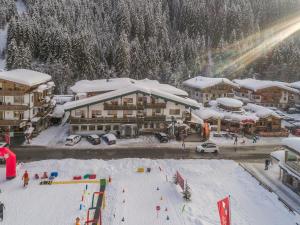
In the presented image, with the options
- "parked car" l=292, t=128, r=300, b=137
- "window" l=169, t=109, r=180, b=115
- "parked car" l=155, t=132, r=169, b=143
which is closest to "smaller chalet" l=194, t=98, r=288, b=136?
"parked car" l=292, t=128, r=300, b=137

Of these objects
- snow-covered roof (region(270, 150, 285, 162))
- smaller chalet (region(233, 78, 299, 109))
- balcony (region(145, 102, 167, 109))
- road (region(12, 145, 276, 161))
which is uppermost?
smaller chalet (region(233, 78, 299, 109))

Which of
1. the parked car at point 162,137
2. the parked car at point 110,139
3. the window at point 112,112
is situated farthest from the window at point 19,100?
the parked car at point 162,137

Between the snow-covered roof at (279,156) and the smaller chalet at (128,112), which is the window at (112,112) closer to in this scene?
the smaller chalet at (128,112)

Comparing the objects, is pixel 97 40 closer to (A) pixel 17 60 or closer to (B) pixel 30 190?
(A) pixel 17 60

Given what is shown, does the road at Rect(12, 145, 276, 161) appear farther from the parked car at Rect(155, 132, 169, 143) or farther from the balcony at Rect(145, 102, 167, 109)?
the balcony at Rect(145, 102, 167, 109)

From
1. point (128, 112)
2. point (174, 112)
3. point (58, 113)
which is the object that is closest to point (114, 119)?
point (128, 112)

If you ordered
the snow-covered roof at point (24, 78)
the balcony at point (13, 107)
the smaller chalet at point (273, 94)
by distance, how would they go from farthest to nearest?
the smaller chalet at point (273, 94) → the balcony at point (13, 107) → the snow-covered roof at point (24, 78)
